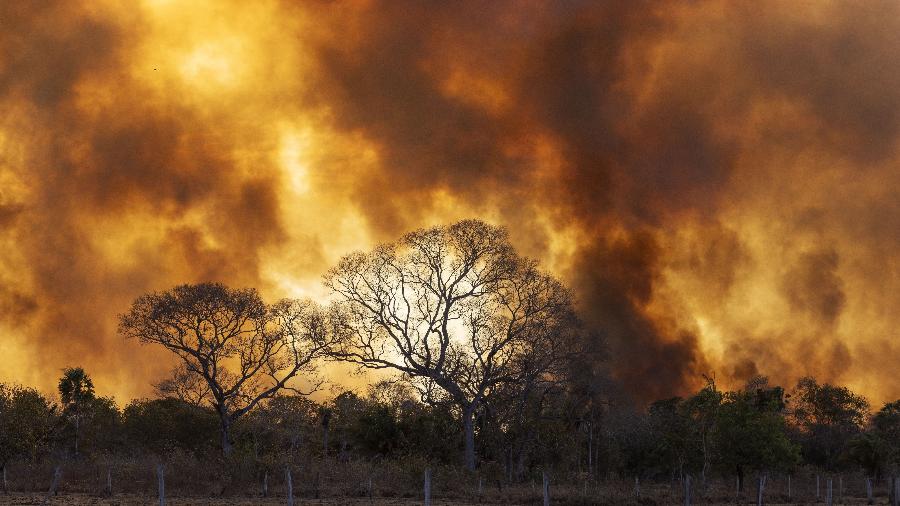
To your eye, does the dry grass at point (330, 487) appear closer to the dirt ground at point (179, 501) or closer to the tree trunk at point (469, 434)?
the dirt ground at point (179, 501)

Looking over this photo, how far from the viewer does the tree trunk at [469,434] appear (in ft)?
216

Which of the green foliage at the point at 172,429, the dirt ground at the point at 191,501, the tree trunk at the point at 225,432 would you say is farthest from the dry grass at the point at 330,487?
the green foliage at the point at 172,429

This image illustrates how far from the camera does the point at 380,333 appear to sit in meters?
70.1

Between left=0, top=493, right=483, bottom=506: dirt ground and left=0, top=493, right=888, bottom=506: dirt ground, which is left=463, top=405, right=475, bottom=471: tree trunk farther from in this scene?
left=0, top=493, right=483, bottom=506: dirt ground

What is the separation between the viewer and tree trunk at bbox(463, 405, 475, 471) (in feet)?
216

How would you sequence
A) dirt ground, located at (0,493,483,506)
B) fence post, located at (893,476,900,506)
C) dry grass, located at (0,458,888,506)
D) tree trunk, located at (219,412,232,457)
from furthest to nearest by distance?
tree trunk, located at (219,412,232,457)
dry grass, located at (0,458,888,506)
dirt ground, located at (0,493,483,506)
fence post, located at (893,476,900,506)

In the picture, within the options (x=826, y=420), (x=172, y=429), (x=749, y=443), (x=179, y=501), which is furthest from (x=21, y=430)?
(x=826, y=420)

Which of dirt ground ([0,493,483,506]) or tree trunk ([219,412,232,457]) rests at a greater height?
tree trunk ([219,412,232,457])

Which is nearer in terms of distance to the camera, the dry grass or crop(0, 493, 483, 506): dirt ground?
crop(0, 493, 483, 506): dirt ground

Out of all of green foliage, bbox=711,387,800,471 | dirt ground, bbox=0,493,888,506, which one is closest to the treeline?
Result: green foliage, bbox=711,387,800,471

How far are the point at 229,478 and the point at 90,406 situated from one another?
4306cm

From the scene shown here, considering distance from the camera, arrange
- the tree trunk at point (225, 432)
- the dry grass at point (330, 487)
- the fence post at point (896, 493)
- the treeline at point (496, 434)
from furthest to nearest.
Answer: the tree trunk at point (225, 432) < the treeline at point (496, 434) < the dry grass at point (330, 487) < the fence post at point (896, 493)

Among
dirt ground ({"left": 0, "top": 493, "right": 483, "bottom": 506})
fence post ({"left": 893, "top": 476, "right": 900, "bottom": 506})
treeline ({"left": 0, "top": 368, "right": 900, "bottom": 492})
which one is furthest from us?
treeline ({"left": 0, "top": 368, "right": 900, "bottom": 492})

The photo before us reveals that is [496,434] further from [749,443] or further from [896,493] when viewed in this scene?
[896,493]
